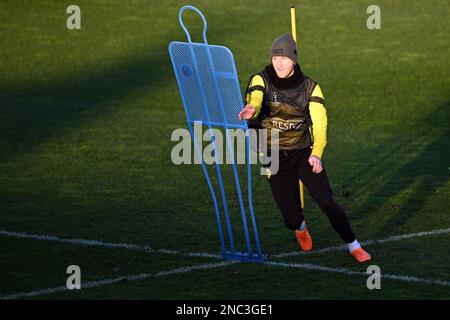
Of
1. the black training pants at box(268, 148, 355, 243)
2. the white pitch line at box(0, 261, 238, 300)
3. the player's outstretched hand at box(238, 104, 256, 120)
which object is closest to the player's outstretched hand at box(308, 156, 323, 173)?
the black training pants at box(268, 148, 355, 243)

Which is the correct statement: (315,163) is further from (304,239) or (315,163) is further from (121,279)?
(121,279)

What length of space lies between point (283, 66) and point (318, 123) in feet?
1.97

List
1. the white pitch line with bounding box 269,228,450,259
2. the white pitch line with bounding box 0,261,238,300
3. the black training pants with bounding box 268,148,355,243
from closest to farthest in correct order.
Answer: the white pitch line with bounding box 0,261,238,300 < the black training pants with bounding box 268,148,355,243 < the white pitch line with bounding box 269,228,450,259

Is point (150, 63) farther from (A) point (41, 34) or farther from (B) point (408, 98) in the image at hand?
(B) point (408, 98)

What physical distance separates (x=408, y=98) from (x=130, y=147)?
5.18m

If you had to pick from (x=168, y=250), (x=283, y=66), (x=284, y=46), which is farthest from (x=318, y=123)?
(x=168, y=250)

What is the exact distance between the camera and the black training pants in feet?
36.5

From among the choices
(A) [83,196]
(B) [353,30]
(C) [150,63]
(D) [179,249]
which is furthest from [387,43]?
(D) [179,249]

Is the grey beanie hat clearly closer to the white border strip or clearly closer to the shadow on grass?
the white border strip

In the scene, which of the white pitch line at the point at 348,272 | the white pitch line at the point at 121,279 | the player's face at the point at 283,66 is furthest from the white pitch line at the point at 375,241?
the player's face at the point at 283,66

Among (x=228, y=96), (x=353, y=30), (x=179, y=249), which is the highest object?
(x=353, y=30)

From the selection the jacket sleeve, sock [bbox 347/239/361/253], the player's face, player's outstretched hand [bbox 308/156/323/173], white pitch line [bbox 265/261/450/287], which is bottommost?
white pitch line [bbox 265/261/450/287]

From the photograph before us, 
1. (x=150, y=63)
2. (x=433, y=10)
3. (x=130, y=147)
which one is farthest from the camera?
(x=433, y=10)

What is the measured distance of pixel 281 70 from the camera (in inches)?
432
